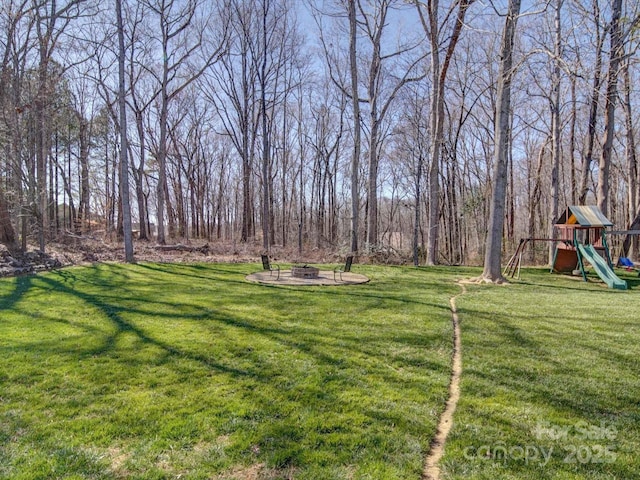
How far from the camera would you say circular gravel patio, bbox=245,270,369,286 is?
9078 mm

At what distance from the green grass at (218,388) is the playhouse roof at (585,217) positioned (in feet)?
23.2

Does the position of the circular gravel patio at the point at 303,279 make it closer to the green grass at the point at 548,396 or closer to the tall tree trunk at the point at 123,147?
the green grass at the point at 548,396

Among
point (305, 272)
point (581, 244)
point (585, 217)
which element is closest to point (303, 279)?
point (305, 272)

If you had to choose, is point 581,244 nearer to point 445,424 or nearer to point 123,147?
point 445,424

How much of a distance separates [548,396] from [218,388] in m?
3.05

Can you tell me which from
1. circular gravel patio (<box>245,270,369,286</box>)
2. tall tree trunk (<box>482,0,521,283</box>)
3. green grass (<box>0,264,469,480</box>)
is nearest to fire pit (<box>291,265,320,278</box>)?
circular gravel patio (<box>245,270,369,286</box>)

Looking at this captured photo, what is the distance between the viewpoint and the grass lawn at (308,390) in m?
2.35

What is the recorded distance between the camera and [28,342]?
4.45 metres

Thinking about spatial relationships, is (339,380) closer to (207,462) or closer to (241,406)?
(241,406)

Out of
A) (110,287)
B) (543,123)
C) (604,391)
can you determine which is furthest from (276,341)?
(543,123)

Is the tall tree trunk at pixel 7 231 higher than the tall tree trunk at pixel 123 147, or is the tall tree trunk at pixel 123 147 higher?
the tall tree trunk at pixel 123 147

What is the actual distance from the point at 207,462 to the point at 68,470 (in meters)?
0.85

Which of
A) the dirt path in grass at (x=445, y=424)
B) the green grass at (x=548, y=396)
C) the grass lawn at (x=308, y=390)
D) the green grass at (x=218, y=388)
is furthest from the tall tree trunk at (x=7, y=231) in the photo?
the green grass at (x=548, y=396)

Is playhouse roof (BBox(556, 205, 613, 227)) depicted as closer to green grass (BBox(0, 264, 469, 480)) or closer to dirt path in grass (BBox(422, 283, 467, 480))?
green grass (BBox(0, 264, 469, 480))
